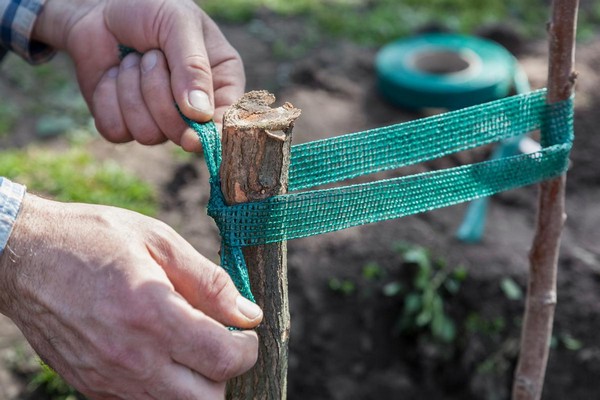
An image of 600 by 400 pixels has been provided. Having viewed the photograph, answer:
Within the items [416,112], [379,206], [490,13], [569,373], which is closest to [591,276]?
[569,373]

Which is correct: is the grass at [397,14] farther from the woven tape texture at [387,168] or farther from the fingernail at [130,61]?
the woven tape texture at [387,168]

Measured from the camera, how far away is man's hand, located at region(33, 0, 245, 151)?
1877mm

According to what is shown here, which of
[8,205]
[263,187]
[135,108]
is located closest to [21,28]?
[135,108]

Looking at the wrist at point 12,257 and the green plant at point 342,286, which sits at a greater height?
the wrist at point 12,257

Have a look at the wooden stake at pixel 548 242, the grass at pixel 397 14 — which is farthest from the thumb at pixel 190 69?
the grass at pixel 397 14

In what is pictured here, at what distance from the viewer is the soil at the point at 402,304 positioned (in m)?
3.16

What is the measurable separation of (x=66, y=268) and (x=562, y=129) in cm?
126

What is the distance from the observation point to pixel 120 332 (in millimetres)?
1315

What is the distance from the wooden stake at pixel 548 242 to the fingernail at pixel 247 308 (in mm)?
894

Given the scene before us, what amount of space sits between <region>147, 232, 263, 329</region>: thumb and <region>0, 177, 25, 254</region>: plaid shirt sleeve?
298mm

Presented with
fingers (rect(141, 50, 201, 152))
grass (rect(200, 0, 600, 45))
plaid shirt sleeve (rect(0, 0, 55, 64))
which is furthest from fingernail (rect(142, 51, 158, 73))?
grass (rect(200, 0, 600, 45))

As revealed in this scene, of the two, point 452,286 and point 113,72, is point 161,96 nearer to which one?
point 113,72

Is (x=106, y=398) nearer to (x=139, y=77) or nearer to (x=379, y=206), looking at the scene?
(x=379, y=206)

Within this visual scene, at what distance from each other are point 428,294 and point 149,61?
5.75ft
